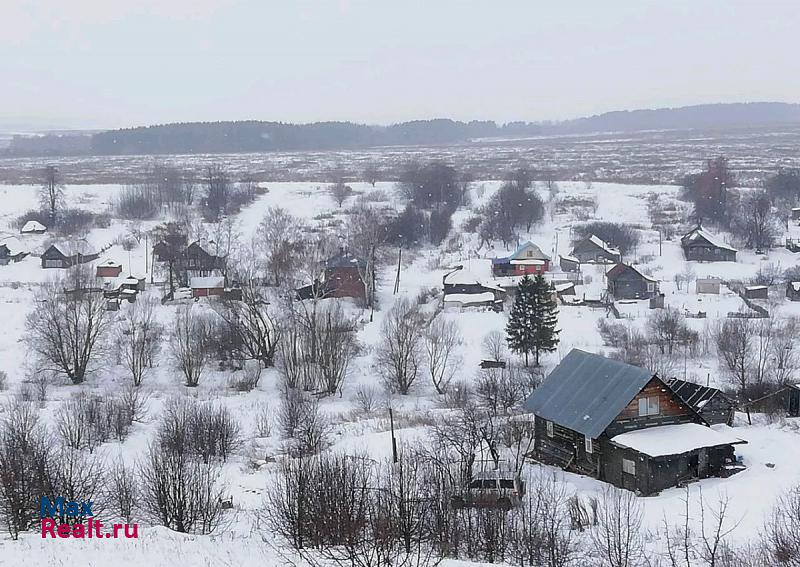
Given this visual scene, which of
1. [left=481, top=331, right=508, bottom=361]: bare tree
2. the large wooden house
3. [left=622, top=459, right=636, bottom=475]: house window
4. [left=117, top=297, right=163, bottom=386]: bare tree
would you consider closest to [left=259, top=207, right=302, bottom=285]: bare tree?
[left=117, top=297, right=163, bottom=386]: bare tree

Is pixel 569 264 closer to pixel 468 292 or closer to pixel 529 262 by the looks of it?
pixel 529 262

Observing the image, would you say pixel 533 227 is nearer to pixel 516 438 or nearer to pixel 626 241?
pixel 626 241

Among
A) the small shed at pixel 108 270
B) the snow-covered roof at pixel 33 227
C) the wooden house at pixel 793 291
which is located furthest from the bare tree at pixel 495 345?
the snow-covered roof at pixel 33 227

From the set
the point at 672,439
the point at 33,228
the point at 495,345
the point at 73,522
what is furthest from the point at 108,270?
the point at 672,439

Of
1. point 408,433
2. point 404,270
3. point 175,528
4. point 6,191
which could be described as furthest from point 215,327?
point 6,191

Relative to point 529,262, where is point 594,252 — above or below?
above

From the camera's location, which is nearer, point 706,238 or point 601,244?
point 706,238
